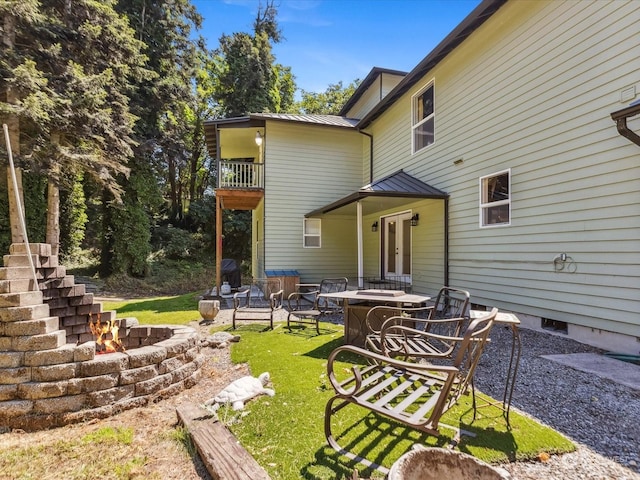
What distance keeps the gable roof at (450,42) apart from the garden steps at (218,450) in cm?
782

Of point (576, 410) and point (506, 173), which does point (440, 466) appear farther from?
point (506, 173)

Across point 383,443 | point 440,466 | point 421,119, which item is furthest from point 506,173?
point 440,466

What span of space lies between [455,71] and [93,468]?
9243 millimetres

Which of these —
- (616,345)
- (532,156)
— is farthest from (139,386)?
(532,156)

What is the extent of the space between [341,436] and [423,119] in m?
8.65

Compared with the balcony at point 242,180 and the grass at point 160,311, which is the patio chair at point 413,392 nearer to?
the grass at point 160,311

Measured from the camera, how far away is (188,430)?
271 cm

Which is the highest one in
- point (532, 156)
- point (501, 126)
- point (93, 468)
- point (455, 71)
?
point (455, 71)

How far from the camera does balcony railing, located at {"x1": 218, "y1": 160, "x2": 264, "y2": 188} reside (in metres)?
11.5

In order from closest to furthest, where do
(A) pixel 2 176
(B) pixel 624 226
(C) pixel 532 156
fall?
(B) pixel 624 226 → (C) pixel 532 156 → (A) pixel 2 176

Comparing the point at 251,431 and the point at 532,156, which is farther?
the point at 532,156

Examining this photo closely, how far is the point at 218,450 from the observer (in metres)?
2.32

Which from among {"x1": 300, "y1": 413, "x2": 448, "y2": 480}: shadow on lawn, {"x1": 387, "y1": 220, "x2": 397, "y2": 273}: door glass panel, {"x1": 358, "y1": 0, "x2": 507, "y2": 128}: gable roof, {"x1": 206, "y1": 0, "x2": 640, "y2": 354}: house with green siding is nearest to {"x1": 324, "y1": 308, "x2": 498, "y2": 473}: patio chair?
{"x1": 300, "y1": 413, "x2": 448, "y2": 480}: shadow on lawn

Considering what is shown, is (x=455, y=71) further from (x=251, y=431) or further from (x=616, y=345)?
(x=251, y=431)
